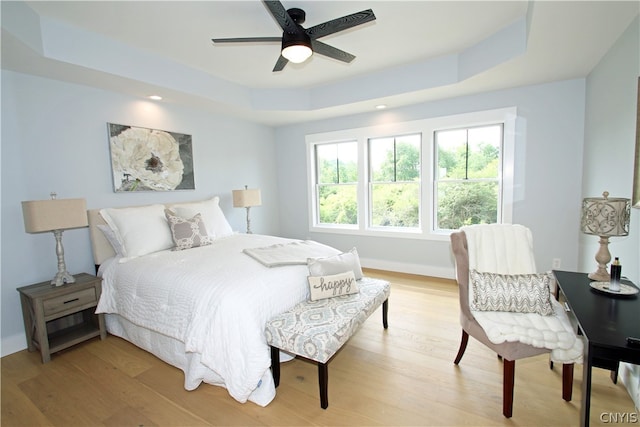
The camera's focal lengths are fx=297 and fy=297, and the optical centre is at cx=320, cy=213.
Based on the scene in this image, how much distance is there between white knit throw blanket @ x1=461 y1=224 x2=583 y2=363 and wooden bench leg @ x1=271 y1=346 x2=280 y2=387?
129cm

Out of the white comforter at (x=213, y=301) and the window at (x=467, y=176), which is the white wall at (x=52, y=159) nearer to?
the white comforter at (x=213, y=301)

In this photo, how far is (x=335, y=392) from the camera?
1.94 meters

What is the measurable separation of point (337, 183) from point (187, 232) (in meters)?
2.62

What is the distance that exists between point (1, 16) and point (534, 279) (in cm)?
387

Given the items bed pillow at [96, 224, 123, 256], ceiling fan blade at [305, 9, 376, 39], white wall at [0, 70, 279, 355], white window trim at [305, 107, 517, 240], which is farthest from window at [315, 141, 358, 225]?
bed pillow at [96, 224, 123, 256]

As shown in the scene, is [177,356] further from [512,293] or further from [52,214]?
[512,293]

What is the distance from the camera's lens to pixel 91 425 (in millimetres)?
1719

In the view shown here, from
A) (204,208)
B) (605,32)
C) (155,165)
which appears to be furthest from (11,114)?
(605,32)

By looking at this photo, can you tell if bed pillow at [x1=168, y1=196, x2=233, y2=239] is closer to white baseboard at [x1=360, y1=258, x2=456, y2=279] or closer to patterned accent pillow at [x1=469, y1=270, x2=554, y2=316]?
white baseboard at [x1=360, y1=258, x2=456, y2=279]

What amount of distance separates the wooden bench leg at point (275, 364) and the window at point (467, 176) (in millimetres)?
2986

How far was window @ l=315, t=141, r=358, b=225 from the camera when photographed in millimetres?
4773

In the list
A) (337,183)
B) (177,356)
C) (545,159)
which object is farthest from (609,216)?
(337,183)

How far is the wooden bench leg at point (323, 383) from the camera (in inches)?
68.7

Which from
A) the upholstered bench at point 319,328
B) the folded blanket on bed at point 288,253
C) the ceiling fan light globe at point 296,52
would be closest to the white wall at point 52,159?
Result: the folded blanket on bed at point 288,253
